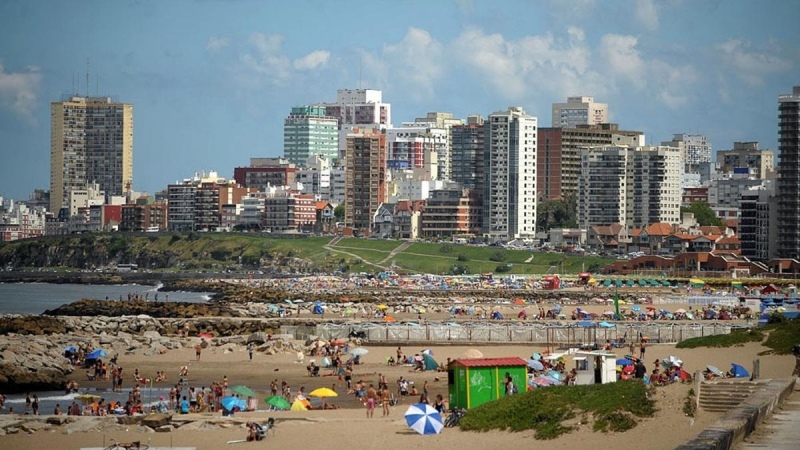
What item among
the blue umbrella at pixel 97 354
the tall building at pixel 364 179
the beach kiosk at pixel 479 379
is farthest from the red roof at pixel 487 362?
the tall building at pixel 364 179

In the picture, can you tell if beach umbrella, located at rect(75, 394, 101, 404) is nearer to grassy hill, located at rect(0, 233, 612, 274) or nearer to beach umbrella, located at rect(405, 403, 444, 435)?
beach umbrella, located at rect(405, 403, 444, 435)

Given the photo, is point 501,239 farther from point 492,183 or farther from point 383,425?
point 383,425

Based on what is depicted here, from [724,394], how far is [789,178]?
343 ft

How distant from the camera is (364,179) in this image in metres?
200

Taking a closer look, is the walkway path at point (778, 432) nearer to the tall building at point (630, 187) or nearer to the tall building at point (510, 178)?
the tall building at point (630, 187)

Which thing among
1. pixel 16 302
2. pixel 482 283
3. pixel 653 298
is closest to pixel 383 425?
pixel 653 298

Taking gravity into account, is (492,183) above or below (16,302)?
above

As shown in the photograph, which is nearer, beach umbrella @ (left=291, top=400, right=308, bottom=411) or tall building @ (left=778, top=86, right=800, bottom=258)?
beach umbrella @ (left=291, top=400, right=308, bottom=411)

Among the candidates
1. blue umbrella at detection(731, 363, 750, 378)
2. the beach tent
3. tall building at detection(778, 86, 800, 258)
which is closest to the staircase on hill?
blue umbrella at detection(731, 363, 750, 378)

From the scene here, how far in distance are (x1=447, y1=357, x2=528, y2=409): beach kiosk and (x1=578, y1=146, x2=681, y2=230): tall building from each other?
493ft

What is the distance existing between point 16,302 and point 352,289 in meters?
27.1

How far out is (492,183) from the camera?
186 m

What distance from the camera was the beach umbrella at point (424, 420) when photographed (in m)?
28.3

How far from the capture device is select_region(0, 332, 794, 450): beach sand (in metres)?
24.8
